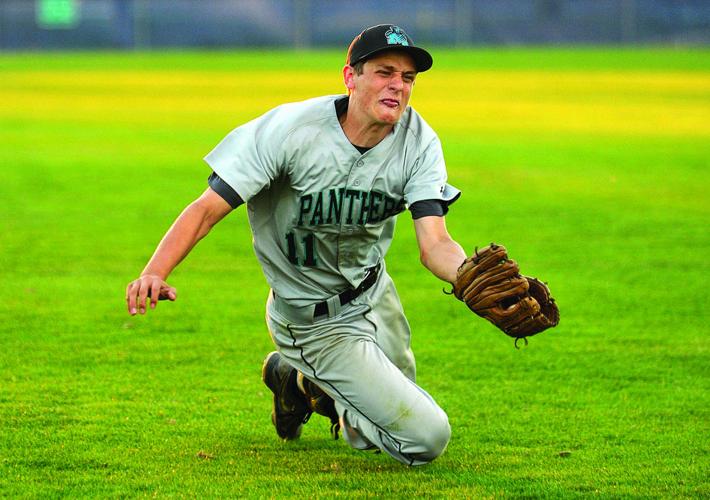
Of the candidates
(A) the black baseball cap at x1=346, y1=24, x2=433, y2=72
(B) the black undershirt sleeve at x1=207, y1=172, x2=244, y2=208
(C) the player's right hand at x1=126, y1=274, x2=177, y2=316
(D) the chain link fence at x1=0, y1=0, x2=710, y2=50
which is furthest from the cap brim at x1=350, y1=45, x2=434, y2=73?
(D) the chain link fence at x1=0, y1=0, x2=710, y2=50

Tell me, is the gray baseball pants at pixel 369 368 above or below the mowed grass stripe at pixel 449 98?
above

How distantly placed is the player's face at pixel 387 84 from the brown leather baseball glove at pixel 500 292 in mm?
690

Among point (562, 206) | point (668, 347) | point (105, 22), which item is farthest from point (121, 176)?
point (105, 22)

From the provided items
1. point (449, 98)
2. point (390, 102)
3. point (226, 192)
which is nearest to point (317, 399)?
point (226, 192)

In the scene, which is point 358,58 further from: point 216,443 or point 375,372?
point 216,443

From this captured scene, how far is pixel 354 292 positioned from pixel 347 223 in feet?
1.22

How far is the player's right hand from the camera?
15.1 feet

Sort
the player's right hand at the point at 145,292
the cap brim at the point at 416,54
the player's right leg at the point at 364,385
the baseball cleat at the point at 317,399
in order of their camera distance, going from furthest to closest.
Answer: the baseball cleat at the point at 317,399 → the player's right leg at the point at 364,385 → the cap brim at the point at 416,54 → the player's right hand at the point at 145,292

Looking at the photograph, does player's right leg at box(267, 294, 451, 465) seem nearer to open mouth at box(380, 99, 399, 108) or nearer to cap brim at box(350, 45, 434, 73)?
open mouth at box(380, 99, 399, 108)

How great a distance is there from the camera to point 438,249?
16.5 ft

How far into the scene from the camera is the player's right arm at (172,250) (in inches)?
183

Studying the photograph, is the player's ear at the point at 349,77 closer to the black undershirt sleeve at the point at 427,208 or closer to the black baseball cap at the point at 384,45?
the black baseball cap at the point at 384,45

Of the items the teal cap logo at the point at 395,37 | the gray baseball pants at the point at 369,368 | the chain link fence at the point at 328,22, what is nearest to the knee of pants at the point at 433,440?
the gray baseball pants at the point at 369,368

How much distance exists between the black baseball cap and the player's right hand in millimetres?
1233
